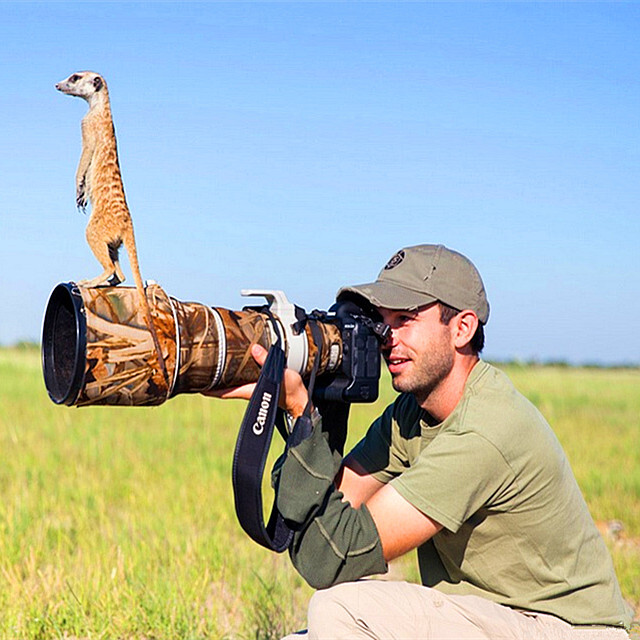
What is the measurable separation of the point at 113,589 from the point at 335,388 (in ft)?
5.25

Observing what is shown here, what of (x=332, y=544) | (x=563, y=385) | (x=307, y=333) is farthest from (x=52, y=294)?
(x=563, y=385)

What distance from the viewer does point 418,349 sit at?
8.16 feet

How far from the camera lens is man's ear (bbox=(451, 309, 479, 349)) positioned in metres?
2.52

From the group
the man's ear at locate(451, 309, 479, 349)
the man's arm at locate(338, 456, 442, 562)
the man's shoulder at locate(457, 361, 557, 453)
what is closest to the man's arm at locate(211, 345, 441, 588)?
the man's arm at locate(338, 456, 442, 562)

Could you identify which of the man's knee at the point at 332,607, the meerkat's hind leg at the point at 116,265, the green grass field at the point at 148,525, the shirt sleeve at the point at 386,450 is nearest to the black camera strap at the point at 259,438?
the man's knee at the point at 332,607

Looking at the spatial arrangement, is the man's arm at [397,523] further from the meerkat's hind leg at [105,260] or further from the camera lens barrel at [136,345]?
the meerkat's hind leg at [105,260]

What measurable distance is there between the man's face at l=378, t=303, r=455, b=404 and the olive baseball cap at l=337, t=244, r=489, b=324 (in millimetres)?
50

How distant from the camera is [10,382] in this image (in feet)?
34.6

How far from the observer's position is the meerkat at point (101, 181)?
223 cm

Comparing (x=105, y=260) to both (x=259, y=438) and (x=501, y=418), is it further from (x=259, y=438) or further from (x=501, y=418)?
(x=501, y=418)

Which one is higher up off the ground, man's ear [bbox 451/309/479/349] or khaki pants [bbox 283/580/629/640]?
man's ear [bbox 451/309/479/349]

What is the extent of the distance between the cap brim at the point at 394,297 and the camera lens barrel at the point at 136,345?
11.3 inches

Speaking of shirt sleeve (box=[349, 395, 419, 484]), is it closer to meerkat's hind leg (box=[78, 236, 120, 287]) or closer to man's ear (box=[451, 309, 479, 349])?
man's ear (box=[451, 309, 479, 349])

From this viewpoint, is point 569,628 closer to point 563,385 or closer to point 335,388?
point 335,388
